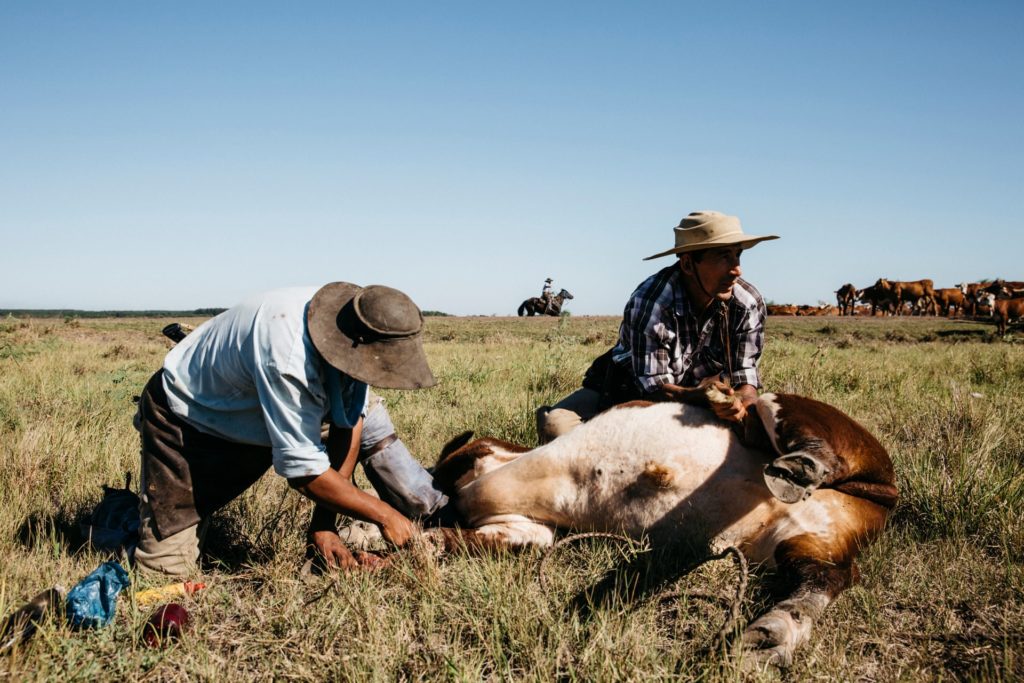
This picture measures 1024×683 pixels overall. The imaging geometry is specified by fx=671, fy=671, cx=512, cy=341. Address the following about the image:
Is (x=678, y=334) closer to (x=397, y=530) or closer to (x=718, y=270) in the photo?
(x=718, y=270)

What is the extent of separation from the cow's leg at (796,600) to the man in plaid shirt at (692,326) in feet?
3.28

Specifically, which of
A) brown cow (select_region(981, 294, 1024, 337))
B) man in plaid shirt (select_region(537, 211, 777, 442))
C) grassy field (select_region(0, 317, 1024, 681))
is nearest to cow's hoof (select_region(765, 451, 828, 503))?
grassy field (select_region(0, 317, 1024, 681))

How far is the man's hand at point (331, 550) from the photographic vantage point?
2.72m

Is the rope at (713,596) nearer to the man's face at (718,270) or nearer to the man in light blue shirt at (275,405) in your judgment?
the man in light blue shirt at (275,405)

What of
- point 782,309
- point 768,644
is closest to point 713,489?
point 768,644

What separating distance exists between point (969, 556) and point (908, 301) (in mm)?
36850

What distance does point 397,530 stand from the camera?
277cm

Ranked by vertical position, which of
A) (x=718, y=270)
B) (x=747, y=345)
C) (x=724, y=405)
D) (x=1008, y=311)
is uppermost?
(x=718, y=270)

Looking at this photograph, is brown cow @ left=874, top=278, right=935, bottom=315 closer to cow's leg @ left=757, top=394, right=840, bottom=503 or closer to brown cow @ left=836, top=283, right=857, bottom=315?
brown cow @ left=836, top=283, right=857, bottom=315

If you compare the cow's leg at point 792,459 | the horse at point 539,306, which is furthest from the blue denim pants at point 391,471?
the horse at point 539,306

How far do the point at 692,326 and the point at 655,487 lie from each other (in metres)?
1.28

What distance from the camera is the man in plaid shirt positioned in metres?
3.45

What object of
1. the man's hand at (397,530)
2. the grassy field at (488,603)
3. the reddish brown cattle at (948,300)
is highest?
the reddish brown cattle at (948,300)

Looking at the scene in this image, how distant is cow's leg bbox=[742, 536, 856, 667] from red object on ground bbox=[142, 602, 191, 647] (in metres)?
1.81
